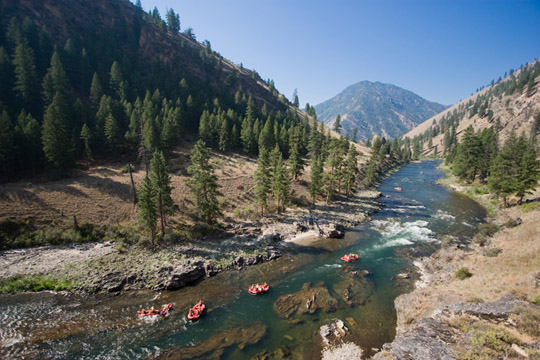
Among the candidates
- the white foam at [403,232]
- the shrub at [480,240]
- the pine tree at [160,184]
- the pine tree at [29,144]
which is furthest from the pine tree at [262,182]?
the pine tree at [29,144]

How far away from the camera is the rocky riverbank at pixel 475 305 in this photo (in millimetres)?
15773

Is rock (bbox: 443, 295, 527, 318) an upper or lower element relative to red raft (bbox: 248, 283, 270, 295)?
upper

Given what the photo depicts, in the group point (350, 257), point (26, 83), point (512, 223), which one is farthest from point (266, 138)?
point (26, 83)

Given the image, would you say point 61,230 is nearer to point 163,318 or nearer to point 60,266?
point 60,266

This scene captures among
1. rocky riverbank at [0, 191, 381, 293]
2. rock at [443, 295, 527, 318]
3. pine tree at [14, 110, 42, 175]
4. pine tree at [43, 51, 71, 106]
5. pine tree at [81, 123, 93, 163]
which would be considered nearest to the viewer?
rock at [443, 295, 527, 318]

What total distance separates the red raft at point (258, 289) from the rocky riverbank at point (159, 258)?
19.6ft

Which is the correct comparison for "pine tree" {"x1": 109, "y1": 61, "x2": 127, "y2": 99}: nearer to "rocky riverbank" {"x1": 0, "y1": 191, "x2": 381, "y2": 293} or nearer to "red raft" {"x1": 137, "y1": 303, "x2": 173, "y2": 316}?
"rocky riverbank" {"x1": 0, "y1": 191, "x2": 381, "y2": 293}

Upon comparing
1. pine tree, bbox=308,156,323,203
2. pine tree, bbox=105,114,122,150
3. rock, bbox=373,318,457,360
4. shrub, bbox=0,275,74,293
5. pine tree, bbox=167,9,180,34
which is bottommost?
shrub, bbox=0,275,74,293

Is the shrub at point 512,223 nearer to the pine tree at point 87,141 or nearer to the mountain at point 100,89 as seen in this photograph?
the mountain at point 100,89

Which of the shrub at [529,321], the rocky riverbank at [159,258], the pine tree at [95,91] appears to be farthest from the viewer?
the pine tree at [95,91]

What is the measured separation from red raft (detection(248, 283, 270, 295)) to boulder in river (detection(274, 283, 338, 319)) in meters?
2.13

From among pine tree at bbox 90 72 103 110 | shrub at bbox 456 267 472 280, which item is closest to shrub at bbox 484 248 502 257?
shrub at bbox 456 267 472 280

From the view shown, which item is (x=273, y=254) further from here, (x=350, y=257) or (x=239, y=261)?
(x=350, y=257)

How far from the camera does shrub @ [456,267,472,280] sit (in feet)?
91.0
